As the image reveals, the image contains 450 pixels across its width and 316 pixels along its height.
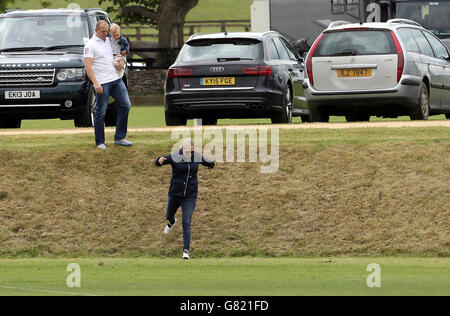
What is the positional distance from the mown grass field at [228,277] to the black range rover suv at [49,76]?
614cm

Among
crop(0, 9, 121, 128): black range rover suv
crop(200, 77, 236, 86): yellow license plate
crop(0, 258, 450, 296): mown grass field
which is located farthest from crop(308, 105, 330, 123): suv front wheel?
crop(0, 258, 450, 296): mown grass field

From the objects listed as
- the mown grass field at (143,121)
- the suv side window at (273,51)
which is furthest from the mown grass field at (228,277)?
the mown grass field at (143,121)

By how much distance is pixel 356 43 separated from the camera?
20.6 m

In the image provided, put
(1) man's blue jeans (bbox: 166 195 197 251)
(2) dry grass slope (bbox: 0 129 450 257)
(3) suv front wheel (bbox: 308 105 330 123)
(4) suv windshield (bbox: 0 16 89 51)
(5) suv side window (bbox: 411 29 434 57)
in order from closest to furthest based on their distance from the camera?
(1) man's blue jeans (bbox: 166 195 197 251)
(2) dry grass slope (bbox: 0 129 450 257)
(3) suv front wheel (bbox: 308 105 330 123)
(5) suv side window (bbox: 411 29 434 57)
(4) suv windshield (bbox: 0 16 89 51)

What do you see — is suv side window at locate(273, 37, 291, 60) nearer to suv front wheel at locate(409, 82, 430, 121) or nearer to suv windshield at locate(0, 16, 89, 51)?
suv front wheel at locate(409, 82, 430, 121)

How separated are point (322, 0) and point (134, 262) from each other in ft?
68.1

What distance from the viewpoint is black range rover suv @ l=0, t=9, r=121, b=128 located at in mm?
21062

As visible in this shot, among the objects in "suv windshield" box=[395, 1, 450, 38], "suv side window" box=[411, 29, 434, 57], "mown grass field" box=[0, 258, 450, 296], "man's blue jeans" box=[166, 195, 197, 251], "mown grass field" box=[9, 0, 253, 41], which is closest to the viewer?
"mown grass field" box=[0, 258, 450, 296]

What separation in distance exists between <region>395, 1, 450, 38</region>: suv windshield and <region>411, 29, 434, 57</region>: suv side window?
6311 mm

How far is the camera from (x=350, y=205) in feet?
53.7

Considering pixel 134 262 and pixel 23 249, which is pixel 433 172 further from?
pixel 23 249

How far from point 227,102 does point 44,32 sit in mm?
3945

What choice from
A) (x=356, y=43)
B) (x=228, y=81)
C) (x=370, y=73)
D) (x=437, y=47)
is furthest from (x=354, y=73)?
(x=437, y=47)
